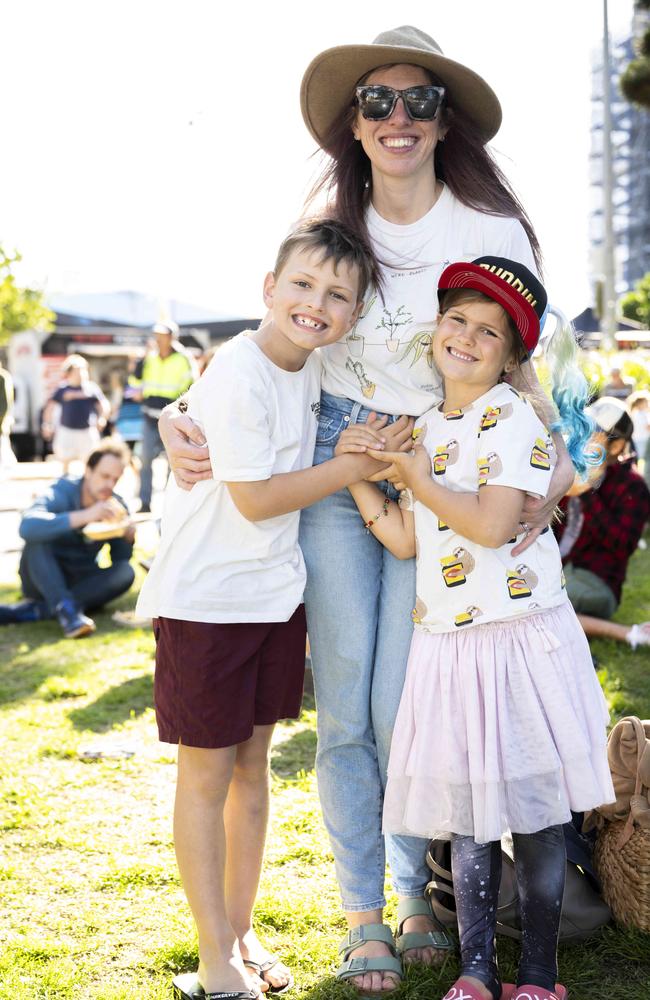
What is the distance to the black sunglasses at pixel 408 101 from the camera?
8.03 ft

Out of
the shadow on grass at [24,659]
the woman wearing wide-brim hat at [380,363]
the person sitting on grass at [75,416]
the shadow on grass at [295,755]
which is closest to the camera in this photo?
the woman wearing wide-brim hat at [380,363]

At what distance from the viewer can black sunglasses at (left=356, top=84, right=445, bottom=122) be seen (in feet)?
8.03

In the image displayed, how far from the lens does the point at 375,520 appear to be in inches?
97.6

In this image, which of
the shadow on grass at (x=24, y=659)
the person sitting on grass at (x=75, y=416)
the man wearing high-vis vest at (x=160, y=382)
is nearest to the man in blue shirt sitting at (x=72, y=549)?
the shadow on grass at (x=24, y=659)

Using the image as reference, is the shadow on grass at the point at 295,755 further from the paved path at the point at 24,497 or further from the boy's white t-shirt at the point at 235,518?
the paved path at the point at 24,497

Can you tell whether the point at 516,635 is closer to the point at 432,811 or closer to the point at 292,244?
the point at 432,811

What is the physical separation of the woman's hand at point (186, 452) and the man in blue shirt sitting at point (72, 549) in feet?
13.3

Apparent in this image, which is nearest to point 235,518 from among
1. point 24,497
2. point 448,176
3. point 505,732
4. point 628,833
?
point 505,732

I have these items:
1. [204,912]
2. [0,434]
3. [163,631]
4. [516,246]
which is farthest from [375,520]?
[0,434]

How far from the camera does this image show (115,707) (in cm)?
484

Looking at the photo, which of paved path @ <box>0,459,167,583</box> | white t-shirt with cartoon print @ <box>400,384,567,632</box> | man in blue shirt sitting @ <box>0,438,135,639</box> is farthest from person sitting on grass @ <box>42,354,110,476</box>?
white t-shirt with cartoon print @ <box>400,384,567,632</box>

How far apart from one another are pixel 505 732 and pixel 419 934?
2.28 feet

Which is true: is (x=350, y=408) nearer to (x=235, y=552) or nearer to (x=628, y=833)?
(x=235, y=552)

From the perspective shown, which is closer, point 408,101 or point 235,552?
point 235,552
